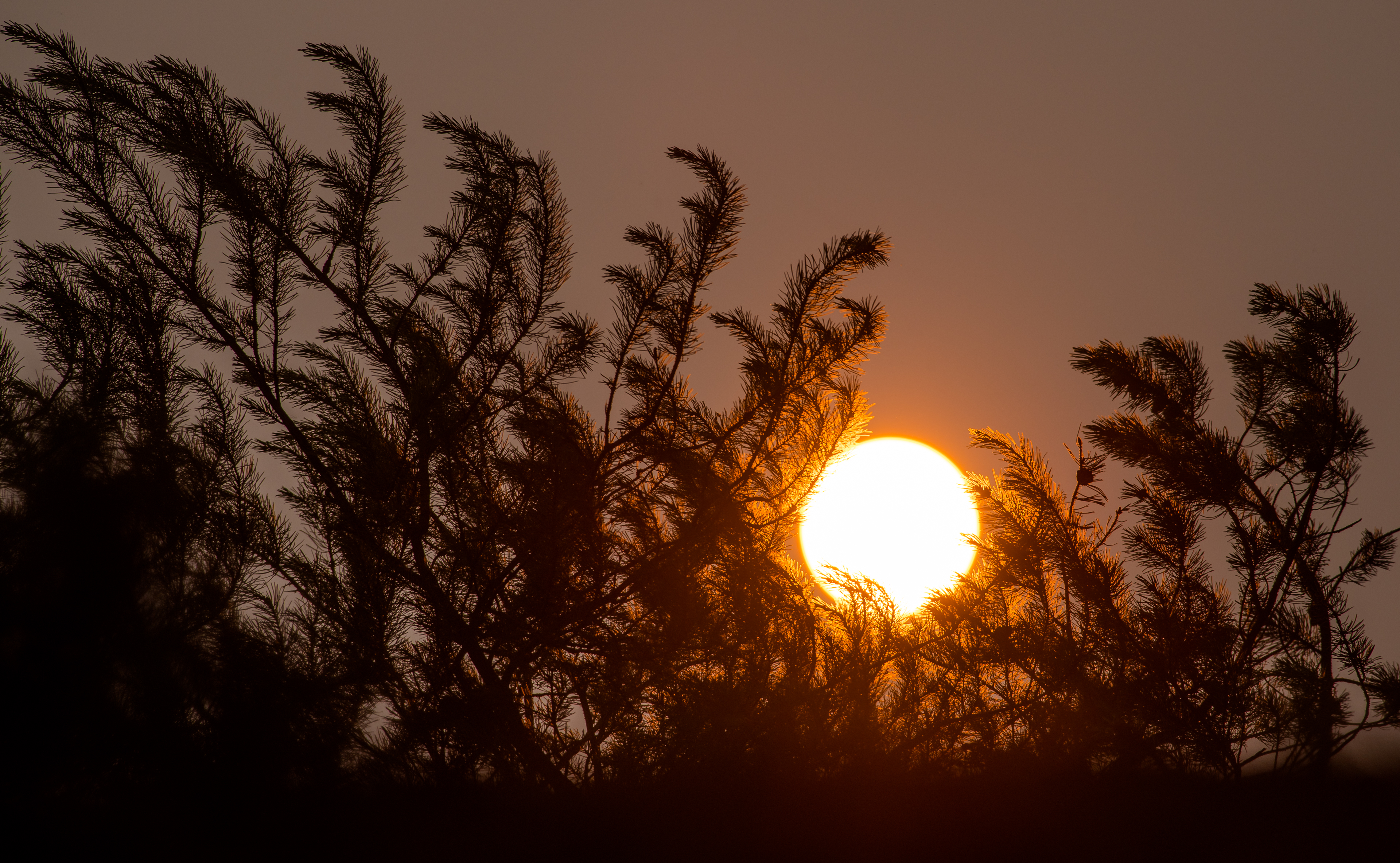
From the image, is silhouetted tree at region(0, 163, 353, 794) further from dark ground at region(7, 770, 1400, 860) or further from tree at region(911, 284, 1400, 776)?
tree at region(911, 284, 1400, 776)

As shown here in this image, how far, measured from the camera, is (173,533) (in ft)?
4.08

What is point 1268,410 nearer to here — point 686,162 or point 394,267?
point 686,162

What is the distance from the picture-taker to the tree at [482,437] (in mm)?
1350

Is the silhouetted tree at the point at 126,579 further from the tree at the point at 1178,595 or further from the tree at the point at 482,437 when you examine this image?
the tree at the point at 1178,595

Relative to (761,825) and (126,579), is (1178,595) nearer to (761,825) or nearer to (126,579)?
(761,825)

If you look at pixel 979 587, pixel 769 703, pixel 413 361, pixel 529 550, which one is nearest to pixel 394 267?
pixel 413 361

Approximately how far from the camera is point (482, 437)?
4.96 ft

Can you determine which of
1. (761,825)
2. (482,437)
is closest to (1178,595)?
(761,825)

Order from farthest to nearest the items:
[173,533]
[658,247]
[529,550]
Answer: [658,247] < [529,550] < [173,533]

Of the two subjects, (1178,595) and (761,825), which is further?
(1178,595)

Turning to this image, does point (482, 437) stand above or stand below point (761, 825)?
above

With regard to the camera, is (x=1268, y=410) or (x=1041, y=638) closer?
(x=1041, y=638)

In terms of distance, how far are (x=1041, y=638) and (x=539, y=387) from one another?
105 cm

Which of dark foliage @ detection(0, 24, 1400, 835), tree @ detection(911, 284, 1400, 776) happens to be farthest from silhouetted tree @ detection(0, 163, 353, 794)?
tree @ detection(911, 284, 1400, 776)
